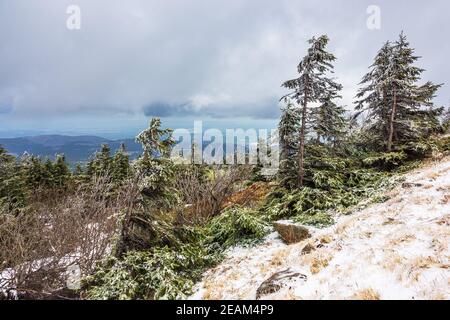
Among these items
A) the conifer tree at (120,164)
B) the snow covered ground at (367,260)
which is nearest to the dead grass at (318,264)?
the snow covered ground at (367,260)

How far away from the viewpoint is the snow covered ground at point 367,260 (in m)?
6.05

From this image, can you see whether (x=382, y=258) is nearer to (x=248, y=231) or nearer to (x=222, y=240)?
(x=248, y=231)

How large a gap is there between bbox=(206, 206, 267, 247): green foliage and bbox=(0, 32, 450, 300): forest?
6 centimetres

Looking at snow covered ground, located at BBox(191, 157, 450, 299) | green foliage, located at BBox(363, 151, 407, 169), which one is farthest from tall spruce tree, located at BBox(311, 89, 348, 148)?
snow covered ground, located at BBox(191, 157, 450, 299)

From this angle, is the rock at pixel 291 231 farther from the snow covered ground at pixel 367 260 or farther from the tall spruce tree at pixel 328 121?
the tall spruce tree at pixel 328 121

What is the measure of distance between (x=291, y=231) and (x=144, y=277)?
7.49 m

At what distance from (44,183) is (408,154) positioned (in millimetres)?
44627

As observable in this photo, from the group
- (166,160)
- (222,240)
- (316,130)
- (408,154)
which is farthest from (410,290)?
(408,154)

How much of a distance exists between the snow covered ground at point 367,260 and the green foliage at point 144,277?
34.9 inches

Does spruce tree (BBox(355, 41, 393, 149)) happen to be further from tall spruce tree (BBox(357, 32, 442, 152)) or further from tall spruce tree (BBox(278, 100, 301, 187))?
tall spruce tree (BBox(278, 100, 301, 187))

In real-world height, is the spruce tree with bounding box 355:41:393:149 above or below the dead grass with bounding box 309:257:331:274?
above

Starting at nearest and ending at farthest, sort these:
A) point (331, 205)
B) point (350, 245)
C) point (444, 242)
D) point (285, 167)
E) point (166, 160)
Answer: point (444, 242) < point (350, 245) < point (166, 160) < point (331, 205) < point (285, 167)

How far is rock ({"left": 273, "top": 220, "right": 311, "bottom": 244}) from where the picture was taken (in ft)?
41.7
